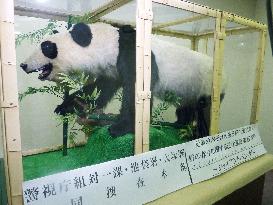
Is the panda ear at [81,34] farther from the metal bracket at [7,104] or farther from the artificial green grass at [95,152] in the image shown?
the metal bracket at [7,104]

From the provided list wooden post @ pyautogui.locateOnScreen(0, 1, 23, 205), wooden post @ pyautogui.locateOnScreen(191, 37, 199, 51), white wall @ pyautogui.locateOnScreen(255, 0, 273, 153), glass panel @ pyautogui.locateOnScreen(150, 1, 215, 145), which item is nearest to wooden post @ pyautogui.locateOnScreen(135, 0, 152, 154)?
glass panel @ pyautogui.locateOnScreen(150, 1, 215, 145)

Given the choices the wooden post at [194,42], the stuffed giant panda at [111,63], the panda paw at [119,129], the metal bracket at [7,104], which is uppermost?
the wooden post at [194,42]

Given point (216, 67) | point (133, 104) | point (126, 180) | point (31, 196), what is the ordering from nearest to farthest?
point (31, 196)
point (126, 180)
point (133, 104)
point (216, 67)

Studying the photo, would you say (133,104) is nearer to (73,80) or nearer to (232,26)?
(73,80)

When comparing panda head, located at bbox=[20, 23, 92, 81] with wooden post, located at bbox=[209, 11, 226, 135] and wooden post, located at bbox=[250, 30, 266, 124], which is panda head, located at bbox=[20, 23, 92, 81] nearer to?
wooden post, located at bbox=[209, 11, 226, 135]

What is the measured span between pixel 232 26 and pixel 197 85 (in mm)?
574

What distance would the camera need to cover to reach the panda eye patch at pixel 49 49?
1.44m

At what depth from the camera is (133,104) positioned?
1436mm

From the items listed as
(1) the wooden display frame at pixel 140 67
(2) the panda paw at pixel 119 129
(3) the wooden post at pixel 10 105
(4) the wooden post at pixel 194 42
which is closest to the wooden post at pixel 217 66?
(1) the wooden display frame at pixel 140 67

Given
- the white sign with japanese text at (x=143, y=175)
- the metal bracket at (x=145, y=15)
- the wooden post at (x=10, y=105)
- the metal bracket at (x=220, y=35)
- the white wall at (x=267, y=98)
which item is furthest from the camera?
the white wall at (x=267, y=98)

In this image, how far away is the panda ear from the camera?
1.49 meters

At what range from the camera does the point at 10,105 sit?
3.18ft

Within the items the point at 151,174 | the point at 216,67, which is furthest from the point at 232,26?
the point at 151,174

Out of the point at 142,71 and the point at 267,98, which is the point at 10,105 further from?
the point at 267,98
